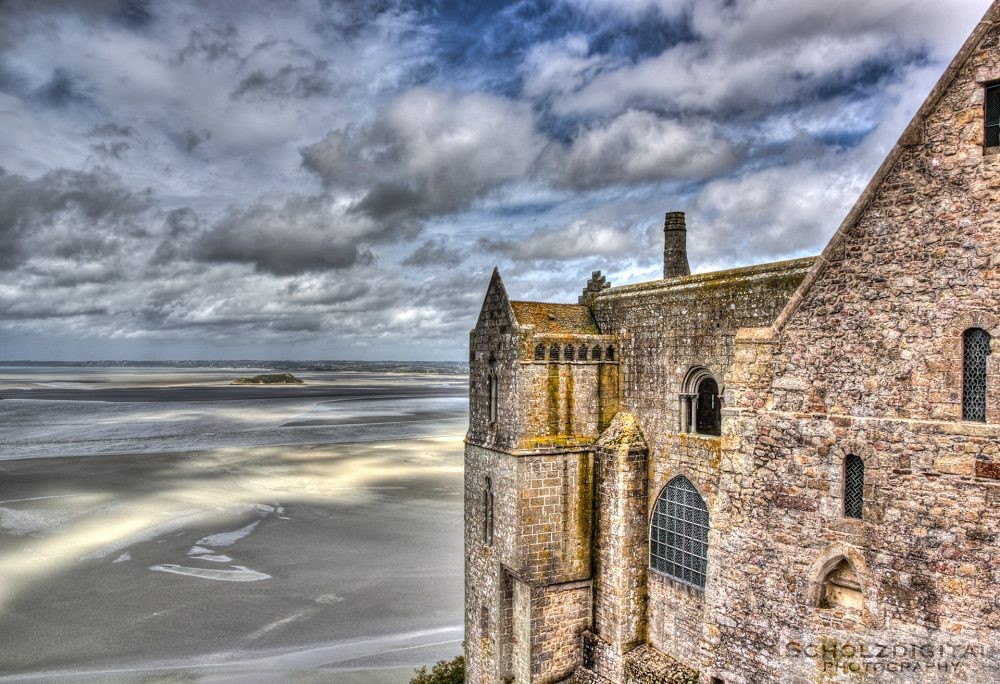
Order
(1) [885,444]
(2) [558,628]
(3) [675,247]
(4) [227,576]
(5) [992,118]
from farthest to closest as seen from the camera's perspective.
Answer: (4) [227,576]
(3) [675,247]
(2) [558,628]
(1) [885,444]
(5) [992,118]

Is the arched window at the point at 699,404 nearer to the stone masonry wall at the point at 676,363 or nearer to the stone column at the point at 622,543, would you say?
the stone masonry wall at the point at 676,363

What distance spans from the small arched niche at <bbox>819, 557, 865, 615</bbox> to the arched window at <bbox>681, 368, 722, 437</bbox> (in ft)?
24.8

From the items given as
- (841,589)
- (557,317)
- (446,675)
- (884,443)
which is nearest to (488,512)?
(557,317)

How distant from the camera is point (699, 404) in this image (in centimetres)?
1423

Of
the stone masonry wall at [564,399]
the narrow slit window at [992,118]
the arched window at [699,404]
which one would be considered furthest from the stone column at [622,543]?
the narrow slit window at [992,118]

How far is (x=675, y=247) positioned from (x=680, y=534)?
925cm

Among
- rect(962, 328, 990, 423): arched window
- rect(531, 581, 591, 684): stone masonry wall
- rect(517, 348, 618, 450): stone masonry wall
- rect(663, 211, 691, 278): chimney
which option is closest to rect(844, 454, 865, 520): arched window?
rect(962, 328, 990, 423): arched window

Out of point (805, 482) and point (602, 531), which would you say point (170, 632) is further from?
point (805, 482)

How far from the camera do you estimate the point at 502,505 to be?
15289mm

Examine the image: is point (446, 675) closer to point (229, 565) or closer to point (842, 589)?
point (842, 589)

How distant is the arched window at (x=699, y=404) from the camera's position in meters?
13.9

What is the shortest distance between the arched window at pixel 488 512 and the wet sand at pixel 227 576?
7.05 meters

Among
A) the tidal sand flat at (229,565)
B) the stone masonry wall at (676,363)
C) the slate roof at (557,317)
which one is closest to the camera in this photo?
the stone masonry wall at (676,363)

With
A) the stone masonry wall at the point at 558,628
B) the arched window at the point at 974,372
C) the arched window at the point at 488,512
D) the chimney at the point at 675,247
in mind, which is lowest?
the stone masonry wall at the point at 558,628
